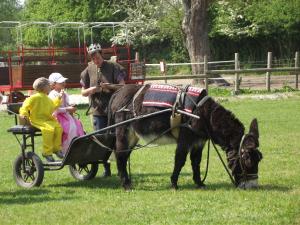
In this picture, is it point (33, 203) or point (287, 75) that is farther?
point (287, 75)

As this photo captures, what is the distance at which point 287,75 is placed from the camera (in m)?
32.7

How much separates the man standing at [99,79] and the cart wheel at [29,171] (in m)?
1.14

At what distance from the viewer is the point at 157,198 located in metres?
8.60

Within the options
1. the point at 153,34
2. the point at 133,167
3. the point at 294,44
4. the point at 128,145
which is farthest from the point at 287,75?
the point at 128,145

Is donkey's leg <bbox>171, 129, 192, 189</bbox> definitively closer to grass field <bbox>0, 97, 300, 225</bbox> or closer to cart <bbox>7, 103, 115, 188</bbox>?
grass field <bbox>0, 97, 300, 225</bbox>

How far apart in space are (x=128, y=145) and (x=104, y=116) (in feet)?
2.76

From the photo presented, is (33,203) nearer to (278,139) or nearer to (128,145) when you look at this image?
(128,145)

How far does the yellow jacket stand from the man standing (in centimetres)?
56

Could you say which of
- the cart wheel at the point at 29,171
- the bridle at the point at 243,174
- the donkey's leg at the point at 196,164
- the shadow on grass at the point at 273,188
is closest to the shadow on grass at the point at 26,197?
the cart wheel at the point at 29,171

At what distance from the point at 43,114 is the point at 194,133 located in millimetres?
2276

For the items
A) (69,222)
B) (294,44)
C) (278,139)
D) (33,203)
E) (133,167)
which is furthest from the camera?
(294,44)

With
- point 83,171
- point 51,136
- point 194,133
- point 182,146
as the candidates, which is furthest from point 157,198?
point 83,171

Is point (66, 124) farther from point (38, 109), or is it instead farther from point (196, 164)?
point (196, 164)

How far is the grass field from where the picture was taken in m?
7.50
